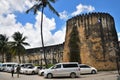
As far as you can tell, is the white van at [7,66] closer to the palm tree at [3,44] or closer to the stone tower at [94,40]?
the stone tower at [94,40]

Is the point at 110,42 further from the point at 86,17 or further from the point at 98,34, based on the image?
the point at 86,17

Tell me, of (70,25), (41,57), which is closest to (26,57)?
(41,57)

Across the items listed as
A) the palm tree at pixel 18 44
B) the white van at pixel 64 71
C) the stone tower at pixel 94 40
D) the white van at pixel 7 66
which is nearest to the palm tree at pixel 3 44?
the palm tree at pixel 18 44

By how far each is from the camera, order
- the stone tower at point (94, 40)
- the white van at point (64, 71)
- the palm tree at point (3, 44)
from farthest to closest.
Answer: the palm tree at point (3, 44), the stone tower at point (94, 40), the white van at point (64, 71)

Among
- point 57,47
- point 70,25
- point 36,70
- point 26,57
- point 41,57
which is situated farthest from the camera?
point 26,57

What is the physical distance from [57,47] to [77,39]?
505 inches

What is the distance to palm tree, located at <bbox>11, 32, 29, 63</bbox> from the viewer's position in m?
55.6

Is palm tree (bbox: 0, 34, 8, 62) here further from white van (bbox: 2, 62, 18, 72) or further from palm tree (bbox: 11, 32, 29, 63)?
white van (bbox: 2, 62, 18, 72)

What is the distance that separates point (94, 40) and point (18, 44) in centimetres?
2399

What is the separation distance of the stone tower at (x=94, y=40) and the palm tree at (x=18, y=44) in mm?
19386

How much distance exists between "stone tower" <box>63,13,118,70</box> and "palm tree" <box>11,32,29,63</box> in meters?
19.4

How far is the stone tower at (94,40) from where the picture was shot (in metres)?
36.5

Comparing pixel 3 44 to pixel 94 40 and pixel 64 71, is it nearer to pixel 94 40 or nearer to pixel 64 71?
pixel 94 40

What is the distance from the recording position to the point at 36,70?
3491cm
